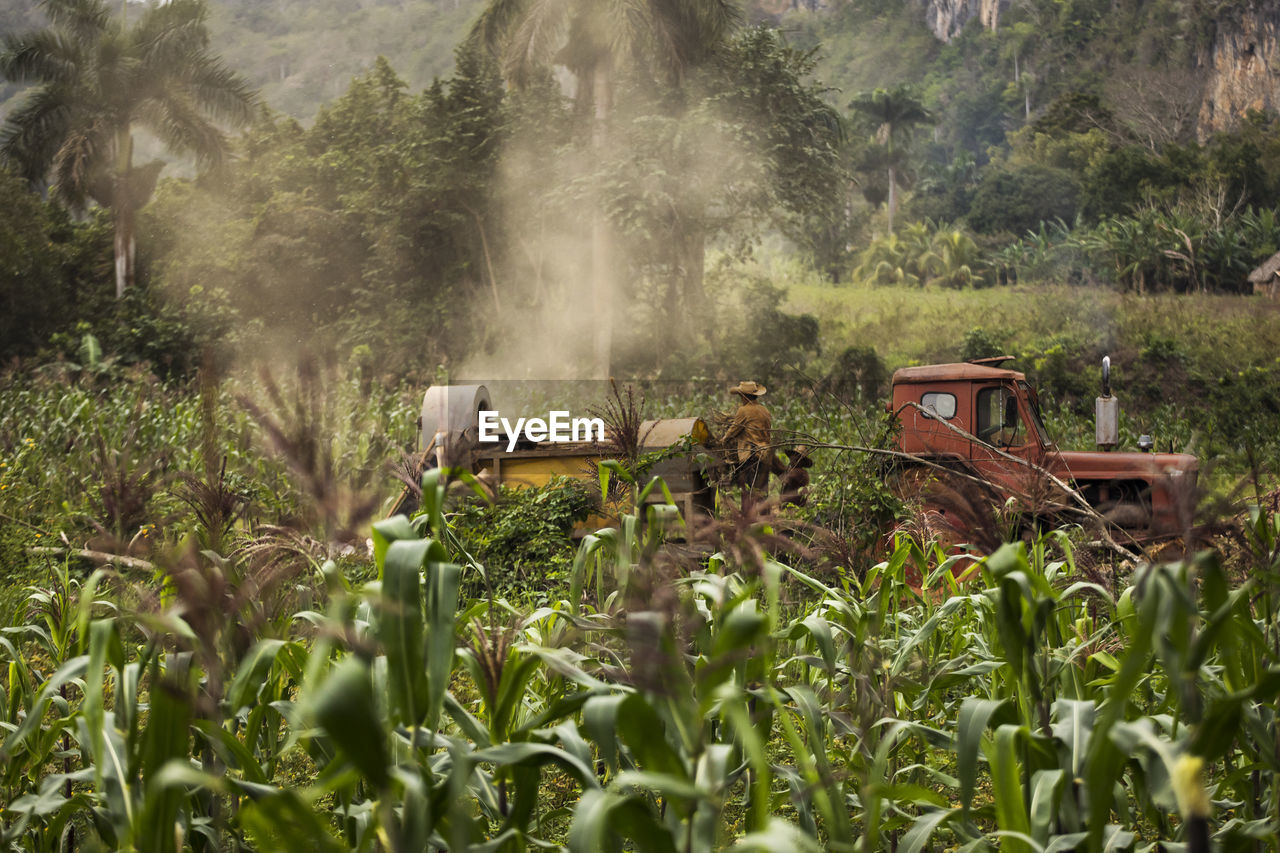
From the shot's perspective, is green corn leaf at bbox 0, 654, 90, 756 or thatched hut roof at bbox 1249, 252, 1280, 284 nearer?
green corn leaf at bbox 0, 654, 90, 756

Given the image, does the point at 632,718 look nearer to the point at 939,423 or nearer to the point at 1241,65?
the point at 939,423

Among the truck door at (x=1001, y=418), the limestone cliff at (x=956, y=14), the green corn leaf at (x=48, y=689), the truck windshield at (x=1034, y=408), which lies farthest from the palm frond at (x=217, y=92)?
the limestone cliff at (x=956, y=14)

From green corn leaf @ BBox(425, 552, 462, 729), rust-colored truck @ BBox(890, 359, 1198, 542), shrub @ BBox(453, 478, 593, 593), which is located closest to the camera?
green corn leaf @ BBox(425, 552, 462, 729)

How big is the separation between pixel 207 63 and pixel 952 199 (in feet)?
74.7

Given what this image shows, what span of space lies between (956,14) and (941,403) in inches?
1682

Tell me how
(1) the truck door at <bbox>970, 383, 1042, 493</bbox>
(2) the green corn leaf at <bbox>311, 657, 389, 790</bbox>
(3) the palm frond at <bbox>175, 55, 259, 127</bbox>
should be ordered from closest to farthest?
(2) the green corn leaf at <bbox>311, 657, 389, 790</bbox>, (1) the truck door at <bbox>970, 383, 1042, 493</bbox>, (3) the palm frond at <bbox>175, 55, 259, 127</bbox>

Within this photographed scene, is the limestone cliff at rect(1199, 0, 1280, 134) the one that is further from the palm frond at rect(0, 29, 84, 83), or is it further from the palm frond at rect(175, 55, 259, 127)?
the palm frond at rect(0, 29, 84, 83)

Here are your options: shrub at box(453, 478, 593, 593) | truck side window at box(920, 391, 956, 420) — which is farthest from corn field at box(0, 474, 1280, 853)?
truck side window at box(920, 391, 956, 420)

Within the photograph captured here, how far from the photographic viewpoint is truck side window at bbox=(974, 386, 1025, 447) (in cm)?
788

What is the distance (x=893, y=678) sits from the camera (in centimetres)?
258

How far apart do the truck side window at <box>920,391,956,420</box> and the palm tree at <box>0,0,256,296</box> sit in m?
18.8

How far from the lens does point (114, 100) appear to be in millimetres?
22359

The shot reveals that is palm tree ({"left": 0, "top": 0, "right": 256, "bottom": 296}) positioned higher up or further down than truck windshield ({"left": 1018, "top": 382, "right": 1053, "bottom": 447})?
higher up

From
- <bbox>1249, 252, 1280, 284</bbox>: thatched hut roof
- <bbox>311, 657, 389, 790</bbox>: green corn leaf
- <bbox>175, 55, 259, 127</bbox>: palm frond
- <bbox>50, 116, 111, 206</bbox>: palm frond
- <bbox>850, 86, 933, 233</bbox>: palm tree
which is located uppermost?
<bbox>850, 86, 933, 233</bbox>: palm tree
